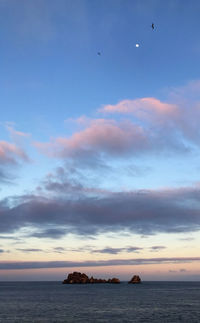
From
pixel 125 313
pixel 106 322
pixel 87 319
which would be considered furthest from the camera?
pixel 125 313

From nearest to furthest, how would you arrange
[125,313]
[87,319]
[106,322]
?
[106,322] → [87,319] → [125,313]

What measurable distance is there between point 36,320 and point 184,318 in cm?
3679

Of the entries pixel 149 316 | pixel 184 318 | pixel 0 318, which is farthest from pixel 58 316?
pixel 184 318

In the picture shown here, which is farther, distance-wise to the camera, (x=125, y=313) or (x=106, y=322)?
(x=125, y=313)

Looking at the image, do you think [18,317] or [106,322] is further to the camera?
[18,317]

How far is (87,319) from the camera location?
81875 mm

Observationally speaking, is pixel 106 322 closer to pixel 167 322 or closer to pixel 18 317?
pixel 167 322

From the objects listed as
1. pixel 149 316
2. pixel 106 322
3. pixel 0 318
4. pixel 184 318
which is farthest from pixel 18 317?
pixel 184 318

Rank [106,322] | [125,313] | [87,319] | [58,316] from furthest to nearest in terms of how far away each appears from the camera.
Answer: [125,313]
[58,316]
[87,319]
[106,322]

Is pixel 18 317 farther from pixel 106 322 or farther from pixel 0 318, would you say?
pixel 106 322

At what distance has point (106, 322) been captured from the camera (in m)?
76.8

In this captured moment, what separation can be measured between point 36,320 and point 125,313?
26.1 metres

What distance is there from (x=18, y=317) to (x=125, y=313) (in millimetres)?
29094

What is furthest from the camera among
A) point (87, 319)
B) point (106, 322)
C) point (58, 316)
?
point (58, 316)
